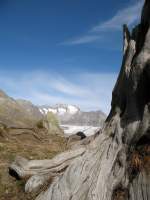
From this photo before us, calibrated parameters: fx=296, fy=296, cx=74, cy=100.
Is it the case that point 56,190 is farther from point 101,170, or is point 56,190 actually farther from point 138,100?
point 138,100

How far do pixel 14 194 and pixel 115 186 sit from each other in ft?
18.3

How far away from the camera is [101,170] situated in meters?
14.0

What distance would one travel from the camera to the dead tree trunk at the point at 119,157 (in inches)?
506

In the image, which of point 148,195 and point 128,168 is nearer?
point 148,195

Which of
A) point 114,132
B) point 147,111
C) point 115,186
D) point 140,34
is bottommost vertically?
point 115,186

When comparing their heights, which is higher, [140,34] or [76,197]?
[140,34]

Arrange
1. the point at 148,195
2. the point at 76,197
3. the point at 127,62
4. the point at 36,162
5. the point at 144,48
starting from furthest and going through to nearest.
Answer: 1. the point at 36,162
2. the point at 127,62
3. the point at 144,48
4. the point at 76,197
5. the point at 148,195

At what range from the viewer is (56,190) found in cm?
1337

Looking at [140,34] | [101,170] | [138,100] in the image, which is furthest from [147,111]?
[140,34]

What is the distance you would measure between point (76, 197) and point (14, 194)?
4.19 metres

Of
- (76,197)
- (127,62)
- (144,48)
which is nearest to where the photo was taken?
(76,197)

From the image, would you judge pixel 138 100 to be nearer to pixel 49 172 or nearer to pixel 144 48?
pixel 144 48

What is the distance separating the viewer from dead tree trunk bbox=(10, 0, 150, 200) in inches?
506

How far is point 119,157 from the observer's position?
45.9 feet
